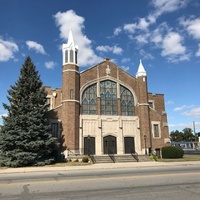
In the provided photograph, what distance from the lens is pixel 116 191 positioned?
7926 mm

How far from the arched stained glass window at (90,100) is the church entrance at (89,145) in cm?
351

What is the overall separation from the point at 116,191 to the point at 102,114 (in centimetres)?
2334

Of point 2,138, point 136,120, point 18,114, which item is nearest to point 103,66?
point 136,120

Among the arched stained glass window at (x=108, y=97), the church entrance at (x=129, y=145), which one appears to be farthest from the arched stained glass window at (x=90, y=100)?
the church entrance at (x=129, y=145)

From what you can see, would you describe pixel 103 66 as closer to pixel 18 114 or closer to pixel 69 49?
pixel 69 49

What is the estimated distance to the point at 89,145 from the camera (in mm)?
29297

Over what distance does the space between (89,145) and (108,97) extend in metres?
7.40

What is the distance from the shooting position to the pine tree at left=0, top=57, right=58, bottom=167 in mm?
21875

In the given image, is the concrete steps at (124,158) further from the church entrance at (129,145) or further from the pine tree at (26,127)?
the pine tree at (26,127)

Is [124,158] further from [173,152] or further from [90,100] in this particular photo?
[90,100]

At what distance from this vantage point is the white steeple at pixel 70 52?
30.6m

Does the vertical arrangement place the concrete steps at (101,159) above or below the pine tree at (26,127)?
below

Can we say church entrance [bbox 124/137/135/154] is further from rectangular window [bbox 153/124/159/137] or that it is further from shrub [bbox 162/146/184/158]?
shrub [bbox 162/146/184/158]

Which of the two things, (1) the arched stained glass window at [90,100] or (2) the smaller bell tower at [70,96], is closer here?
(2) the smaller bell tower at [70,96]
